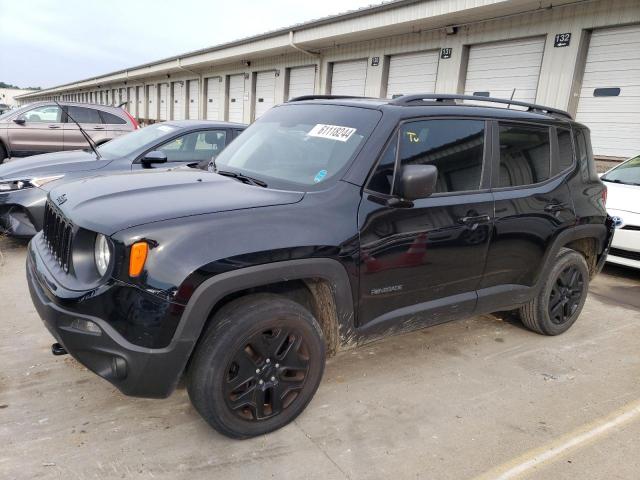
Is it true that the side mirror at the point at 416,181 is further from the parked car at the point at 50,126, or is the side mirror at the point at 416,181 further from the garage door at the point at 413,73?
the garage door at the point at 413,73

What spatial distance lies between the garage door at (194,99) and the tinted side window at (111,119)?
50.7 feet

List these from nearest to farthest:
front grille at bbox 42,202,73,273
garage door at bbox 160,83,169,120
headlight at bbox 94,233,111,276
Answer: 1. headlight at bbox 94,233,111,276
2. front grille at bbox 42,202,73,273
3. garage door at bbox 160,83,169,120

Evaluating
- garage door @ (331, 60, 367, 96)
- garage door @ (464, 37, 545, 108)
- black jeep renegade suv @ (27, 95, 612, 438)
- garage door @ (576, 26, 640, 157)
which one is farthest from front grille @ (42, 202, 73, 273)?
garage door @ (331, 60, 367, 96)

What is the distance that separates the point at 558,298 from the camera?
3984mm

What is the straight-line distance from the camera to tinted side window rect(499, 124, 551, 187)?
3.37 meters

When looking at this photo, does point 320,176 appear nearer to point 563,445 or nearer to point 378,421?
point 378,421

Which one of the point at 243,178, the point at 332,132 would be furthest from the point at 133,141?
the point at 332,132

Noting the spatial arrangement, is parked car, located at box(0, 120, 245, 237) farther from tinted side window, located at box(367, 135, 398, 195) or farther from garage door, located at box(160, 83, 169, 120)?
garage door, located at box(160, 83, 169, 120)

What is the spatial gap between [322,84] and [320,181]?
1399 centimetres

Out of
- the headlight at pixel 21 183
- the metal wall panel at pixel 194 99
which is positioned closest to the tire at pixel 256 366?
the headlight at pixel 21 183

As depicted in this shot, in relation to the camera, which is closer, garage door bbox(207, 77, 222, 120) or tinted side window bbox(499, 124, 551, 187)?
tinted side window bbox(499, 124, 551, 187)

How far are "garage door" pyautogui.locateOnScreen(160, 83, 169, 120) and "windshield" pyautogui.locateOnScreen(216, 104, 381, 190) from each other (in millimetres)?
28819

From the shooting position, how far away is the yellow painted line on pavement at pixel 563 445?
2377 mm

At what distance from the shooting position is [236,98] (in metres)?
21.5
